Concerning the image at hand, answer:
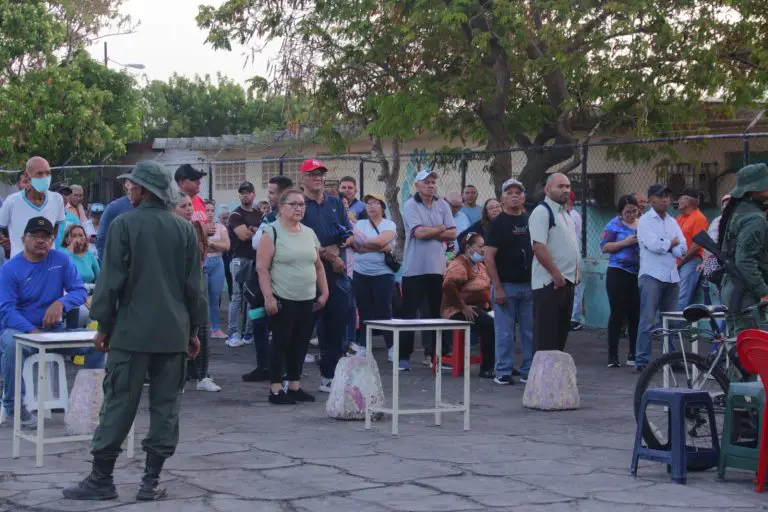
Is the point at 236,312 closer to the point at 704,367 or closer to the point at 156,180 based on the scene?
the point at 704,367

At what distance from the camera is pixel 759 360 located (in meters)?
7.34

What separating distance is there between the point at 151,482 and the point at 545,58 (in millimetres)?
14258

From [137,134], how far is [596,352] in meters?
25.0

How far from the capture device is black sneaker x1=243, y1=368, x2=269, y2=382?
1239 cm

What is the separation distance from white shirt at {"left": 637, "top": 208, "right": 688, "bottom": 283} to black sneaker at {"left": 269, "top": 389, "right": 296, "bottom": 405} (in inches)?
175

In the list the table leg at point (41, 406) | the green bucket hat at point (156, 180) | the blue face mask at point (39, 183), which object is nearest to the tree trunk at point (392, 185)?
the blue face mask at point (39, 183)

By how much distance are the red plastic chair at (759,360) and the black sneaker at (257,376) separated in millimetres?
5991

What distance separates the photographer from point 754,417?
754 cm

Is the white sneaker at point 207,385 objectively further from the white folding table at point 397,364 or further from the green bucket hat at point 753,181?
the green bucket hat at point 753,181

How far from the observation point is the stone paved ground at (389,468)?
6824 millimetres

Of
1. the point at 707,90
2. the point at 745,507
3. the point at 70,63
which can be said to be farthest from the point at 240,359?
the point at 70,63

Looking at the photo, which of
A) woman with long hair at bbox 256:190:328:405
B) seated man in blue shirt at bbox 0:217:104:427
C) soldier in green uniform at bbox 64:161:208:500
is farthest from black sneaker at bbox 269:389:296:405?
soldier in green uniform at bbox 64:161:208:500

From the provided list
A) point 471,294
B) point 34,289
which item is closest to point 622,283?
point 471,294

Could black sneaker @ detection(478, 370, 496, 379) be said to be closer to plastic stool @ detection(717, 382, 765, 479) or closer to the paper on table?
plastic stool @ detection(717, 382, 765, 479)
